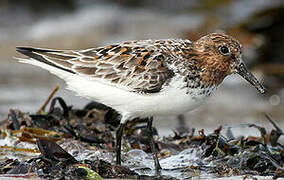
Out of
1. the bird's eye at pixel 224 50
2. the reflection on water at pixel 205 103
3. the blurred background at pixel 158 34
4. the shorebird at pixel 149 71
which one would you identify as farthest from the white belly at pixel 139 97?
the reflection on water at pixel 205 103

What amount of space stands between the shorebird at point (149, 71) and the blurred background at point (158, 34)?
1.36 m

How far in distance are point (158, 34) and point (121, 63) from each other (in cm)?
990

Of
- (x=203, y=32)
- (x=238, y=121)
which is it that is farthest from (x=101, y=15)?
(x=238, y=121)

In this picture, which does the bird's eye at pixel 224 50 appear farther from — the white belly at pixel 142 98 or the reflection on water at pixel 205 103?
the reflection on water at pixel 205 103

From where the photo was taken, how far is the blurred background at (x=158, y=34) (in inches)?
366

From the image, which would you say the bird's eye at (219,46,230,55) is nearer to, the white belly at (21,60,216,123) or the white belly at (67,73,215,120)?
the white belly at (21,60,216,123)

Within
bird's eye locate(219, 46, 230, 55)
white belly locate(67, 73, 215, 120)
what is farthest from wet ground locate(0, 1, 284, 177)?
bird's eye locate(219, 46, 230, 55)

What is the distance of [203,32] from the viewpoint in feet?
40.2

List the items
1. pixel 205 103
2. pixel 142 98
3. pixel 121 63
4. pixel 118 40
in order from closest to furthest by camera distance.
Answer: pixel 142 98, pixel 121 63, pixel 205 103, pixel 118 40

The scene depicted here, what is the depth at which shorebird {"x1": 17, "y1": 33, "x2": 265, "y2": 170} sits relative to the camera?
4715mm

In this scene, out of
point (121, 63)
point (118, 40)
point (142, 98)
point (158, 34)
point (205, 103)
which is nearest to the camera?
point (142, 98)

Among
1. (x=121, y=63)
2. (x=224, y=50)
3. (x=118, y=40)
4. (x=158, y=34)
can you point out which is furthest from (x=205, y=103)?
(x=158, y=34)

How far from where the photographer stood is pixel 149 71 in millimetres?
4828

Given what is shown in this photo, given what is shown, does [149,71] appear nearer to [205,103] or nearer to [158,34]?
[205,103]
